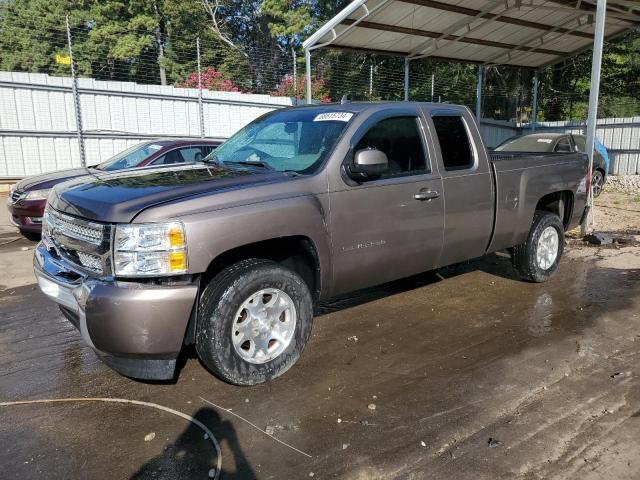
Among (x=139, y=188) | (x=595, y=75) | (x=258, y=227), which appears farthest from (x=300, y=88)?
(x=258, y=227)

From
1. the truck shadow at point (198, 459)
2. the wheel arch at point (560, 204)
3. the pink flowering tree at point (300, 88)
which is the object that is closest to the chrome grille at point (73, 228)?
the truck shadow at point (198, 459)

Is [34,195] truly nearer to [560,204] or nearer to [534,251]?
[534,251]

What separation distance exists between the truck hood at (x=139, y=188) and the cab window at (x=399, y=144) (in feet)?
2.96

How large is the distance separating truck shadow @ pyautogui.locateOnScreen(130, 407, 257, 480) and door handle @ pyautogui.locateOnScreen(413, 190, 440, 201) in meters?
2.34

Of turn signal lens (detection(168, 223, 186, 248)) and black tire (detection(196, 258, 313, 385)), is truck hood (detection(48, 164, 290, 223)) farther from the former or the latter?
black tire (detection(196, 258, 313, 385))

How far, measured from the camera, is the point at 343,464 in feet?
9.14

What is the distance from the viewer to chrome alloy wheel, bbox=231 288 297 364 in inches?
137

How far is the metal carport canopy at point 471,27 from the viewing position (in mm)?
11719

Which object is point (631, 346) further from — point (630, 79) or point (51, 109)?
point (630, 79)

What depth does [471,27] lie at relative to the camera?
13.5 m

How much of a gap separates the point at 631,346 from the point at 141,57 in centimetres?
3065

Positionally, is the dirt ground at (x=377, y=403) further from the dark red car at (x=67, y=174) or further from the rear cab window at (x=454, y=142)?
the dark red car at (x=67, y=174)

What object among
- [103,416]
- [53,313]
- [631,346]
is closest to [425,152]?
[631,346]

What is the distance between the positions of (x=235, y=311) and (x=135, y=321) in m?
0.62
